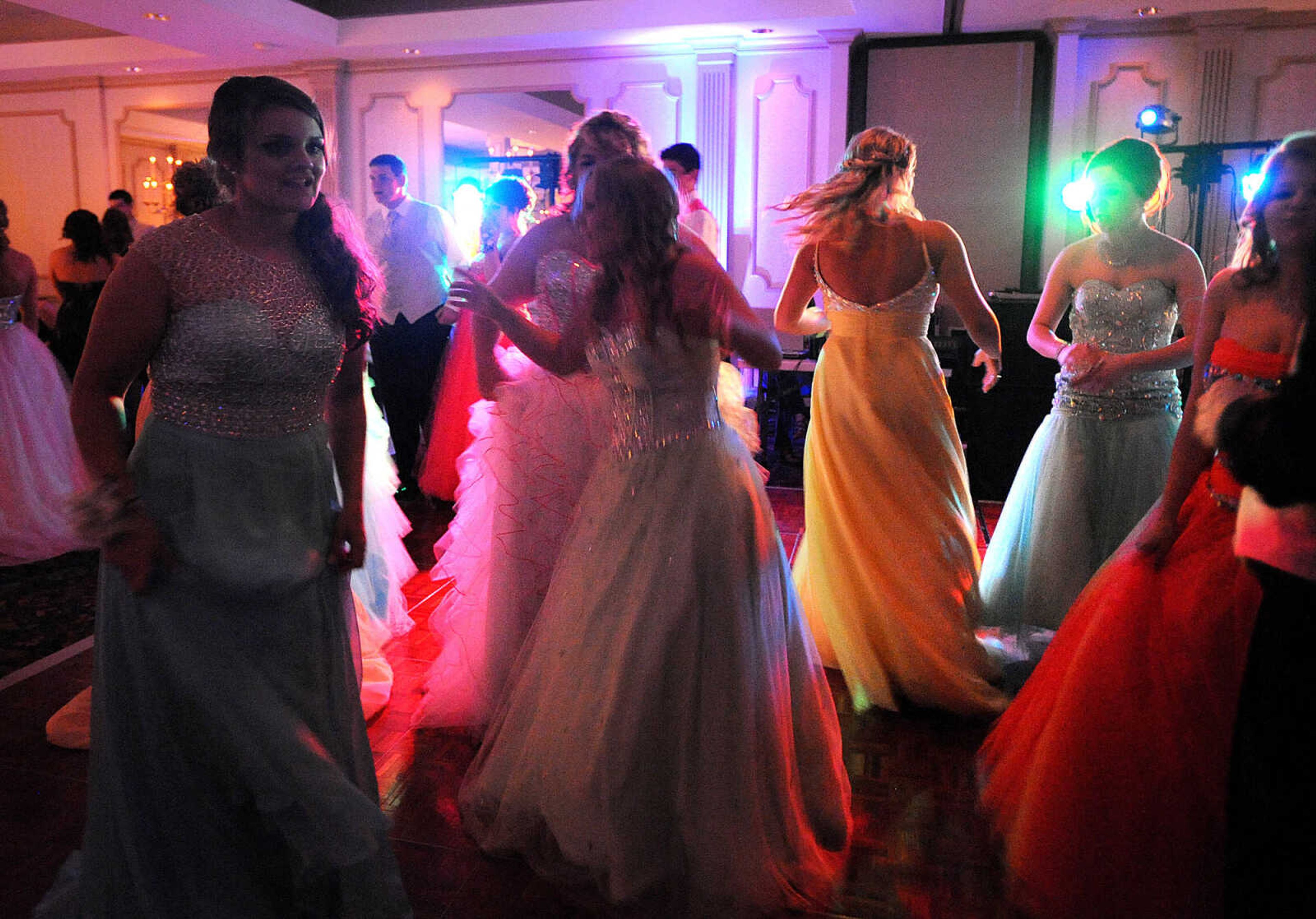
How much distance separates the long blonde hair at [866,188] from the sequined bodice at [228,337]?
1.71 m

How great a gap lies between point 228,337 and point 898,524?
2.09m

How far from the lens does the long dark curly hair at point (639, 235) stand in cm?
185

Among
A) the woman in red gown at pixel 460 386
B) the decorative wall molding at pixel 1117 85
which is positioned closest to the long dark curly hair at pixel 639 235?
the woman in red gown at pixel 460 386

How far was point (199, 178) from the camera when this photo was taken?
2.57 meters

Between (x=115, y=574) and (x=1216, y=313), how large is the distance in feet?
6.80

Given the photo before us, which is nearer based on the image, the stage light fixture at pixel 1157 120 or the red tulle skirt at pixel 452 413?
the red tulle skirt at pixel 452 413

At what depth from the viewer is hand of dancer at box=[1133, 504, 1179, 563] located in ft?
6.14

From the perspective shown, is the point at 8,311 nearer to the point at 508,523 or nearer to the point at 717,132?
the point at 508,523

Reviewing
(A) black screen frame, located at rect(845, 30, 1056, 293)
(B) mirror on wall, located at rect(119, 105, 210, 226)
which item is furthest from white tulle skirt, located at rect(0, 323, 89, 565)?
(A) black screen frame, located at rect(845, 30, 1056, 293)

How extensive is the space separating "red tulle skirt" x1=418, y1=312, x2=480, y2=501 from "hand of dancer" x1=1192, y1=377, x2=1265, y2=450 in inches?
172

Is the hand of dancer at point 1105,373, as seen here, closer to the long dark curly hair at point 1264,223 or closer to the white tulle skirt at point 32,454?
the long dark curly hair at point 1264,223

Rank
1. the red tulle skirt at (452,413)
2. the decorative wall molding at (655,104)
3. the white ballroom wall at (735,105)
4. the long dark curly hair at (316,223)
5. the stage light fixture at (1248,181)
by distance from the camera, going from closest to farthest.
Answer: the long dark curly hair at (316,223)
the red tulle skirt at (452,413)
the stage light fixture at (1248,181)
the white ballroom wall at (735,105)
the decorative wall molding at (655,104)

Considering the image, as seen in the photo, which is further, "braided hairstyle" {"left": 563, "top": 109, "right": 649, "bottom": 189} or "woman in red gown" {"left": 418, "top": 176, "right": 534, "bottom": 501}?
"woman in red gown" {"left": 418, "top": 176, "right": 534, "bottom": 501}

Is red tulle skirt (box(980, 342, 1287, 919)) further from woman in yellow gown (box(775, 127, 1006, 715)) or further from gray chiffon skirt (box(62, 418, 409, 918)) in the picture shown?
gray chiffon skirt (box(62, 418, 409, 918))
